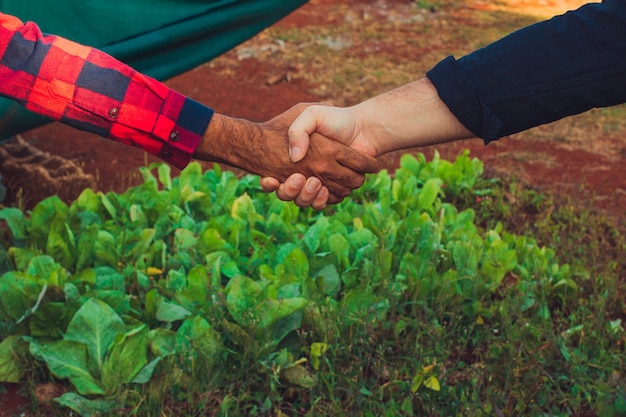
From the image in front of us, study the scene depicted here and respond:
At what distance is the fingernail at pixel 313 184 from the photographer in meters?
2.39

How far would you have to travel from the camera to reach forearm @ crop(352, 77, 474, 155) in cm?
217

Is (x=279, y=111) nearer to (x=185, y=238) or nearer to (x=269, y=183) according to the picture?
(x=185, y=238)

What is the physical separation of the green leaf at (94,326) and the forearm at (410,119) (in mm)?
843

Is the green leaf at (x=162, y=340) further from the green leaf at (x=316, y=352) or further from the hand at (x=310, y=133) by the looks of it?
the hand at (x=310, y=133)

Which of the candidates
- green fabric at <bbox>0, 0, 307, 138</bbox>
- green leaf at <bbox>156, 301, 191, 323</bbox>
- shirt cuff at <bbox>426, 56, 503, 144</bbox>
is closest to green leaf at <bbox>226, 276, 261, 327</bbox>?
green leaf at <bbox>156, 301, 191, 323</bbox>

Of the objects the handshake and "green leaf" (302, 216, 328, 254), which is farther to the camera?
"green leaf" (302, 216, 328, 254)

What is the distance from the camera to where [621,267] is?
10.2 ft

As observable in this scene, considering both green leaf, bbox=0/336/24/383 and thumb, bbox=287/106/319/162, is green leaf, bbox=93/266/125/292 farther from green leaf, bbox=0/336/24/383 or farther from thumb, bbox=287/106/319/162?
thumb, bbox=287/106/319/162

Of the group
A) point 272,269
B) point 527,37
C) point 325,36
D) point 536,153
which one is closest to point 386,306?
point 272,269

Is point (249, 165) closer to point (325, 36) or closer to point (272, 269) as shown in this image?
point (272, 269)

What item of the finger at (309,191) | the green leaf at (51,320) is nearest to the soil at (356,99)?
the green leaf at (51,320)

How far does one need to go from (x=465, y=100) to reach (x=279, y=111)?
308 centimetres

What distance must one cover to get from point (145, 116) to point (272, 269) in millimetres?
733

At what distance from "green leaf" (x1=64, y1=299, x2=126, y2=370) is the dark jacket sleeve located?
1030 mm
